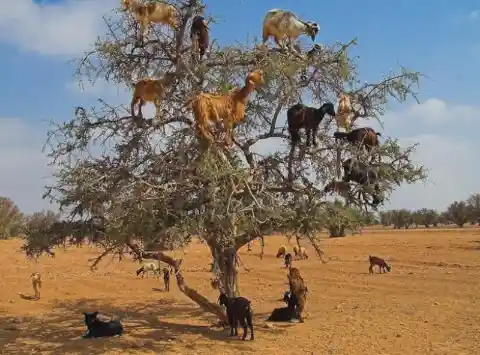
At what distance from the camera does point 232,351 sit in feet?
29.5

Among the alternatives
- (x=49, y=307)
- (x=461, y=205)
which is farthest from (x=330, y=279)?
(x=461, y=205)

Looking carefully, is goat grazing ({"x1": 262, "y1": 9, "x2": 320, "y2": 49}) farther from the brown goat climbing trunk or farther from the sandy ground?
the sandy ground

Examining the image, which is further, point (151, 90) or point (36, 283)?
point (36, 283)

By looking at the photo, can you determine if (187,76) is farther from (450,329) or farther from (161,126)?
(450,329)

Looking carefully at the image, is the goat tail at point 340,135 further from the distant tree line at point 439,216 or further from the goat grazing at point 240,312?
the distant tree line at point 439,216

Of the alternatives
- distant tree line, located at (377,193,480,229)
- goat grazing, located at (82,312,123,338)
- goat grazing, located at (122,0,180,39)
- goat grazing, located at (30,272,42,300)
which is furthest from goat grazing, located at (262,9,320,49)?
distant tree line, located at (377,193,480,229)

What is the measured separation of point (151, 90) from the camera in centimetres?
880

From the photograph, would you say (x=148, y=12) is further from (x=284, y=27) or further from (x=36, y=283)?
(x=36, y=283)

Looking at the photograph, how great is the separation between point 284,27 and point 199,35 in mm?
1343

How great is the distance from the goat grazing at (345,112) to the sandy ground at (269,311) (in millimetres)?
3582

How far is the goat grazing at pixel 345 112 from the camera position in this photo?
9062 mm

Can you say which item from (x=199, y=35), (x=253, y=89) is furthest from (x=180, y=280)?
(x=199, y=35)

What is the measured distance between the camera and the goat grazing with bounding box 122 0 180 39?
343 inches

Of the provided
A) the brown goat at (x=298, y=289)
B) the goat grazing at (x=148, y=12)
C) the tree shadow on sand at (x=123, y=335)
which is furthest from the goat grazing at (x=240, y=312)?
the goat grazing at (x=148, y=12)
